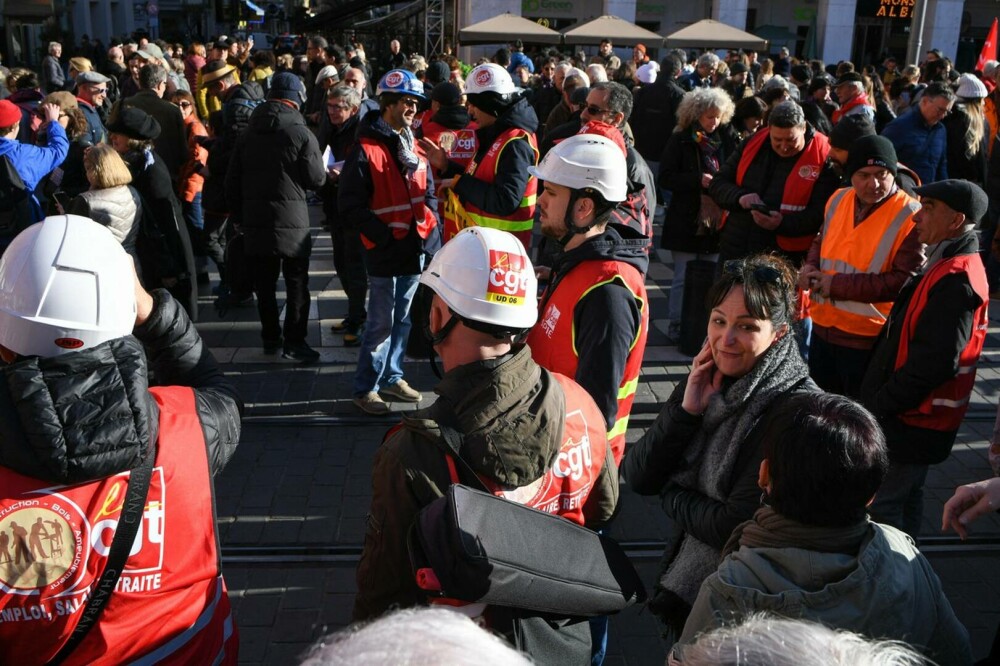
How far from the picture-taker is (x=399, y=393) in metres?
6.36

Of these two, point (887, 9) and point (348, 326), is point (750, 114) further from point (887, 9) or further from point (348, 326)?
point (887, 9)

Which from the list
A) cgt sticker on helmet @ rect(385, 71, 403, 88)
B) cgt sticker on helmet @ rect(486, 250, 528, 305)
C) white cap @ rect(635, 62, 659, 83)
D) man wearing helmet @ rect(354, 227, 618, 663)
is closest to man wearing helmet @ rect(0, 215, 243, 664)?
man wearing helmet @ rect(354, 227, 618, 663)

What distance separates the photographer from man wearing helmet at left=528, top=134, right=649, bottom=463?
3.36m

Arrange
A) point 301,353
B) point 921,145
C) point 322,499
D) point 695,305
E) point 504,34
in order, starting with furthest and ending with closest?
point 504,34
point 921,145
point 695,305
point 301,353
point 322,499

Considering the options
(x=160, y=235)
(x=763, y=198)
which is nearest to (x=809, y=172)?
(x=763, y=198)

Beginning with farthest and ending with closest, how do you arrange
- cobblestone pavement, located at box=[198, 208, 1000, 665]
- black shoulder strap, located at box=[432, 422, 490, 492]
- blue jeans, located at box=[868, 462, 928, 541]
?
blue jeans, located at box=[868, 462, 928, 541]
cobblestone pavement, located at box=[198, 208, 1000, 665]
black shoulder strap, located at box=[432, 422, 490, 492]

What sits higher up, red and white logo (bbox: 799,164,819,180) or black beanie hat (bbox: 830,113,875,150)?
black beanie hat (bbox: 830,113,875,150)

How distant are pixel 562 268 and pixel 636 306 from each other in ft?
1.11

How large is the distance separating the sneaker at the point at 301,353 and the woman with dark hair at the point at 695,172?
2938mm

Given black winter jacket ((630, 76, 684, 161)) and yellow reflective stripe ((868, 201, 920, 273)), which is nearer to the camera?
yellow reflective stripe ((868, 201, 920, 273))

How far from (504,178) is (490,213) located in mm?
250

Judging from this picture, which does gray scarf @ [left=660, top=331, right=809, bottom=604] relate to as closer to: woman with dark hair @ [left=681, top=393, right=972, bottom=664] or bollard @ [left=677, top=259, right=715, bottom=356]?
woman with dark hair @ [left=681, top=393, right=972, bottom=664]

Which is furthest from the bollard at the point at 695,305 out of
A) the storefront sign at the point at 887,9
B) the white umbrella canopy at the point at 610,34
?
the storefront sign at the point at 887,9

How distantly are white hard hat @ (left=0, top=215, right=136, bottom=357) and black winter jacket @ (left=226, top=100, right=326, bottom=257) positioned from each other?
4569 millimetres
